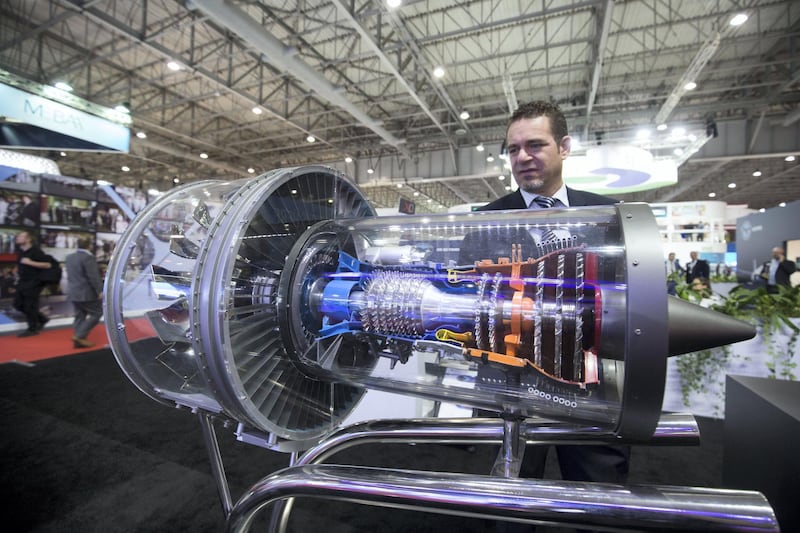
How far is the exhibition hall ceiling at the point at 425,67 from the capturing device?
623 centimetres

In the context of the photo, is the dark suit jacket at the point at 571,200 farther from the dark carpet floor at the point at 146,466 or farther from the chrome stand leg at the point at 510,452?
the dark carpet floor at the point at 146,466

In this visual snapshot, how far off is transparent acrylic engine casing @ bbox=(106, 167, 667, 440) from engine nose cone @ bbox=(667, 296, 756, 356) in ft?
0.24

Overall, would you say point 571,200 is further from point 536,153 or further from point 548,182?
point 536,153

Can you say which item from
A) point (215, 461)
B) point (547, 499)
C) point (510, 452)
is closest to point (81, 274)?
point (215, 461)

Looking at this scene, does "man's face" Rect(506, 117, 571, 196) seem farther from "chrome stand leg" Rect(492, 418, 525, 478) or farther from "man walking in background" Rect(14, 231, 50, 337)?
"man walking in background" Rect(14, 231, 50, 337)

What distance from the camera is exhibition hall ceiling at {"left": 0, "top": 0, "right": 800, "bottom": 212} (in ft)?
20.5

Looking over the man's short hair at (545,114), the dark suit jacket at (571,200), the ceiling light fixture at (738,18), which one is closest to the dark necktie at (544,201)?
the dark suit jacket at (571,200)

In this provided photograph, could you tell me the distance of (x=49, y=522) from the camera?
184 cm

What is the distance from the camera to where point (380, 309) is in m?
0.93

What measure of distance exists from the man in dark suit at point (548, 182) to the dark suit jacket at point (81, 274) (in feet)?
19.3

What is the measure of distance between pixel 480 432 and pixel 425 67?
7695mm

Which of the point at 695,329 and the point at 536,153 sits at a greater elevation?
the point at 536,153

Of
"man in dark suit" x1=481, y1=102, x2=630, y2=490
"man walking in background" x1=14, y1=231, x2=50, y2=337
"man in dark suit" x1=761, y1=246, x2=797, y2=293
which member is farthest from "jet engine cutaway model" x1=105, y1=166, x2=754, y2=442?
"man in dark suit" x1=761, y1=246, x2=797, y2=293

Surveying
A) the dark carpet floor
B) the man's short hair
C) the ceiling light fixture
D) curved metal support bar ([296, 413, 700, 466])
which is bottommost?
the dark carpet floor
